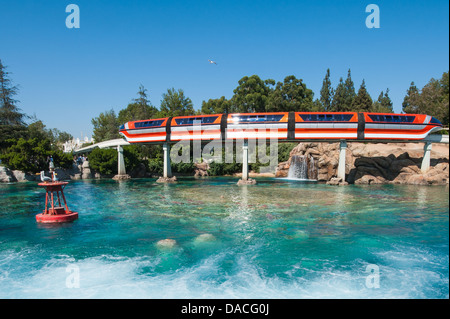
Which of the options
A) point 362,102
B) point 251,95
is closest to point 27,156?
point 251,95

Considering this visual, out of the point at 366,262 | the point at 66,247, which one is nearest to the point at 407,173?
the point at 366,262

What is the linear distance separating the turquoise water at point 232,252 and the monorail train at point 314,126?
1194 centimetres

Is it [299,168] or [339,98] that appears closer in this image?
[299,168]

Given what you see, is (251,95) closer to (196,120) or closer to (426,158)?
(196,120)

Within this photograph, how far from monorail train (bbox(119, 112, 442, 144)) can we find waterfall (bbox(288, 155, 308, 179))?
8.37 m

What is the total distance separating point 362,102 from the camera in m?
62.5

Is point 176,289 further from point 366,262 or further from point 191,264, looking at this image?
point 366,262

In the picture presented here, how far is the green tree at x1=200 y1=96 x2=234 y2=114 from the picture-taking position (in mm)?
65438

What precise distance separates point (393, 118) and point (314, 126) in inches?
319

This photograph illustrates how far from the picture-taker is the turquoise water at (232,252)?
7781mm

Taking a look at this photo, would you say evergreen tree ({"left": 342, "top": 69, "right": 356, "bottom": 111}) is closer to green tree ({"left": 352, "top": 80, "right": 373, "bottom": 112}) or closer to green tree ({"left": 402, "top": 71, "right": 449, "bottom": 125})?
green tree ({"left": 352, "top": 80, "right": 373, "bottom": 112})

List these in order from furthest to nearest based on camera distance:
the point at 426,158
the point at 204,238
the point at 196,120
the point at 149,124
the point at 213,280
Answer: the point at 149,124 → the point at 196,120 → the point at 426,158 → the point at 204,238 → the point at 213,280

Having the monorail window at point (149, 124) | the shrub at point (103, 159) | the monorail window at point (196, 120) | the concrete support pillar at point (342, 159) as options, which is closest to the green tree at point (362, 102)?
the concrete support pillar at point (342, 159)
